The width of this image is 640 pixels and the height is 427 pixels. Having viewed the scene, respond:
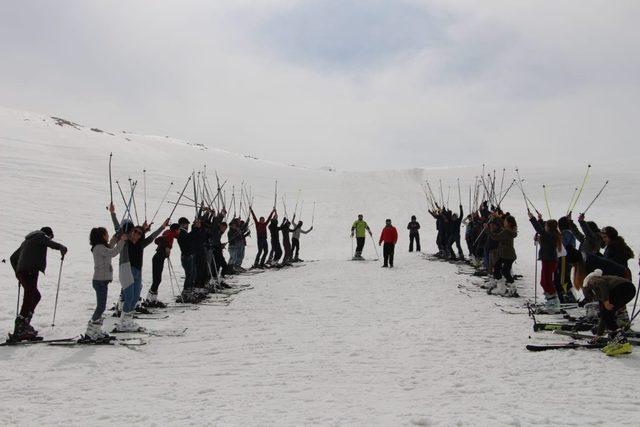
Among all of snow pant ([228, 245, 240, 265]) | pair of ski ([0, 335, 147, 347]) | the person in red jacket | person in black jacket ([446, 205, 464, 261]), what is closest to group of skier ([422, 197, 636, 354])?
person in black jacket ([446, 205, 464, 261])

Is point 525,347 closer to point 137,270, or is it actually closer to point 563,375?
point 563,375

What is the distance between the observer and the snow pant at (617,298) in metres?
6.59

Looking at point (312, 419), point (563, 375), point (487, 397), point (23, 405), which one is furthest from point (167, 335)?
point (563, 375)

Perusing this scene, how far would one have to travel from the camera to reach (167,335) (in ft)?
26.9

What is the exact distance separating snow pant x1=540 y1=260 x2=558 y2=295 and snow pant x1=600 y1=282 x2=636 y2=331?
2.87 metres

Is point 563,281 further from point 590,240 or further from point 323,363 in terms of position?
point 323,363

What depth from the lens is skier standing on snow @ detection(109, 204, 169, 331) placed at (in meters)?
8.53

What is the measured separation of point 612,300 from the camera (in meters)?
6.66

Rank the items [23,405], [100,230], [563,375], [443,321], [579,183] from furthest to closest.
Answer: [579,183] → [443,321] → [100,230] → [563,375] → [23,405]

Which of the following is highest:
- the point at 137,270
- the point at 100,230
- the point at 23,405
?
the point at 100,230

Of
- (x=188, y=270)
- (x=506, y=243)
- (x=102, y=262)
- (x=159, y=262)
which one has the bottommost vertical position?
(x=188, y=270)

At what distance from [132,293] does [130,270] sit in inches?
14.7

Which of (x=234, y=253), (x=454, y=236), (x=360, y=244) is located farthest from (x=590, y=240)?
(x=360, y=244)

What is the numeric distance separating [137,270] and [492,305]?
262 inches
